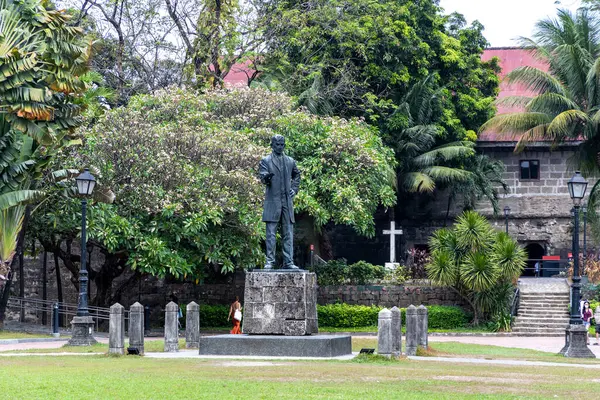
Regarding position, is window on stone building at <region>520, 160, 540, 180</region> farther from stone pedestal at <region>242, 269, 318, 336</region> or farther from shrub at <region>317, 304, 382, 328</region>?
stone pedestal at <region>242, 269, 318, 336</region>

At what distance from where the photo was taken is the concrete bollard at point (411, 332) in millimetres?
19391

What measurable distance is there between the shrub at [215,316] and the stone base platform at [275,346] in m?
15.6

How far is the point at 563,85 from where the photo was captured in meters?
34.2

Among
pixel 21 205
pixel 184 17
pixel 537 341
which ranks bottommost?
pixel 537 341

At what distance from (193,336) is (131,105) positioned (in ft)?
35.9

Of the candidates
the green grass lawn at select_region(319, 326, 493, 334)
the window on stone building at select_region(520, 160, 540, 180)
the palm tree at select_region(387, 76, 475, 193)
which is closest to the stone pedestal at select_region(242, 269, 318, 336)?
the green grass lawn at select_region(319, 326, 493, 334)

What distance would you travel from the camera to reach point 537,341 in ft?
92.4

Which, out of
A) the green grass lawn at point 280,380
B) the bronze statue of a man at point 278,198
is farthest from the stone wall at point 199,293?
the green grass lawn at point 280,380

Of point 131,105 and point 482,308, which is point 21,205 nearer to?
point 131,105

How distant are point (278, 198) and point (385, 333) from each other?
308 cm

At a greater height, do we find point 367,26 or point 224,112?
point 367,26

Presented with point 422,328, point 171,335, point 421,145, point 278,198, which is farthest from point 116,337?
point 421,145

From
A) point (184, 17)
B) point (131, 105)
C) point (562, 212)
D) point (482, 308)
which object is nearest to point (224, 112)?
point (131, 105)

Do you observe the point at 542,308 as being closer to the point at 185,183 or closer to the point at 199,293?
the point at 199,293
